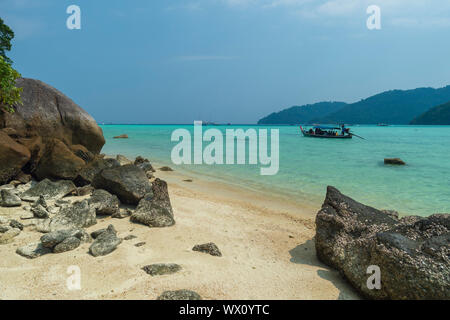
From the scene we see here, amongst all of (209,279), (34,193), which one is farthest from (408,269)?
(34,193)

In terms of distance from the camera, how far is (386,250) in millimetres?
3297

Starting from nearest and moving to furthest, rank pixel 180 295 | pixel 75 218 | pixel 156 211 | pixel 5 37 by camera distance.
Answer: pixel 180 295
pixel 75 218
pixel 156 211
pixel 5 37

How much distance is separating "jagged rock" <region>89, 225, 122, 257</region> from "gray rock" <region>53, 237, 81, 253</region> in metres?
0.26

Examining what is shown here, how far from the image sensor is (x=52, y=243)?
13.7 ft

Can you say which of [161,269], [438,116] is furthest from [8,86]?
[438,116]

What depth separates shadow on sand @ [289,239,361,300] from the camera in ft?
11.7

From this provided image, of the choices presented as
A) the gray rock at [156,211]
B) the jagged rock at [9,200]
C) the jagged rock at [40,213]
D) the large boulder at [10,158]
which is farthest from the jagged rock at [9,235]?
the large boulder at [10,158]

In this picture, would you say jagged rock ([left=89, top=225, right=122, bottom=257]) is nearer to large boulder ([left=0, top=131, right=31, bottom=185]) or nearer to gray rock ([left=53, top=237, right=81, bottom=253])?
gray rock ([left=53, top=237, right=81, bottom=253])

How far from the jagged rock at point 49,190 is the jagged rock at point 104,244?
10.2 feet

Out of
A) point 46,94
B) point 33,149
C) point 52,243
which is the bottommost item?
point 52,243

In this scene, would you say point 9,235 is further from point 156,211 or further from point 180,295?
point 180,295

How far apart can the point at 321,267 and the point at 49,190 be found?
671cm

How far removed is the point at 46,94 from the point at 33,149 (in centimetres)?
334

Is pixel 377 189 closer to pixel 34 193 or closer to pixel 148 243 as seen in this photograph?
pixel 148 243
